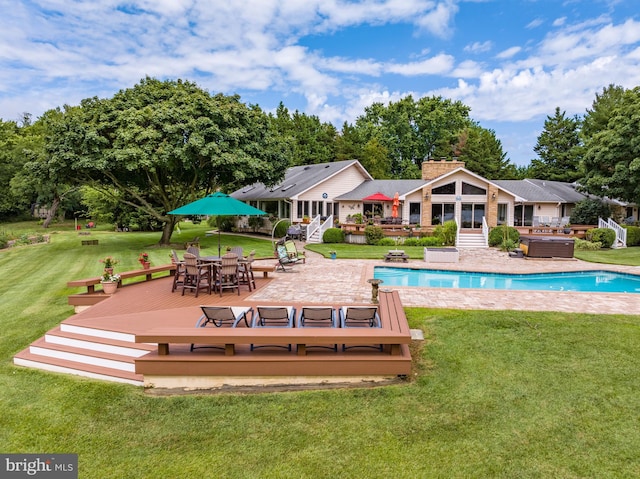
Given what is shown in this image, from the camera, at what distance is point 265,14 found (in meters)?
19.8

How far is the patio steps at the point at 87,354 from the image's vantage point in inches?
259

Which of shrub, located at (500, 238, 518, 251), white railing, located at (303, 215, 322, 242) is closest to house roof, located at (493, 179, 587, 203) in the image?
shrub, located at (500, 238, 518, 251)

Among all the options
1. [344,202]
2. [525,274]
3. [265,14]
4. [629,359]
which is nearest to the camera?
[629,359]

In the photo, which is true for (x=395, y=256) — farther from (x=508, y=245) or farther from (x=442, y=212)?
(x=442, y=212)

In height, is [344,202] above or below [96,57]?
below

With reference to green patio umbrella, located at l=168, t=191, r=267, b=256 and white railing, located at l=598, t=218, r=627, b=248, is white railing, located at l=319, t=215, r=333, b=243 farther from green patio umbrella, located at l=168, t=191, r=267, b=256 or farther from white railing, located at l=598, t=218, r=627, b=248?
white railing, located at l=598, t=218, r=627, b=248

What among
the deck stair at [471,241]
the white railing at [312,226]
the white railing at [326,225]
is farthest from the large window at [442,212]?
the white railing at [312,226]

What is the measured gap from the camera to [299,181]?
33.1m

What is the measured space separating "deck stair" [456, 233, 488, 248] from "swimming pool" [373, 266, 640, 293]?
806 cm

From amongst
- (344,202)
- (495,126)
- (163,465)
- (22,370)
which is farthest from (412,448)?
(495,126)

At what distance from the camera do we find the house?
27.8 metres

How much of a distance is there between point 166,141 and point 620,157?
26.5 m

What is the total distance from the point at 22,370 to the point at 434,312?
321 inches

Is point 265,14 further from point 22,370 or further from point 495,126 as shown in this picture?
point 495,126
